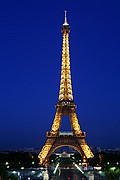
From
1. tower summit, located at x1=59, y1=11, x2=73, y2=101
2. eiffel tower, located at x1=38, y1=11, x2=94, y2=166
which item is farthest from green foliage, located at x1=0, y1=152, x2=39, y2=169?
tower summit, located at x1=59, y1=11, x2=73, y2=101

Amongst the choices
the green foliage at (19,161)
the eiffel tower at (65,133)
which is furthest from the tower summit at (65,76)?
the green foliage at (19,161)

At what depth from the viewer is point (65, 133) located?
6328cm

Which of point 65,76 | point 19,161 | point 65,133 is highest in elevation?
point 65,76

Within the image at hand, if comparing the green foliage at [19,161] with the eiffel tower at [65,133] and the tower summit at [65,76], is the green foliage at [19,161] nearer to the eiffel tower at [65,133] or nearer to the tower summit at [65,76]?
the eiffel tower at [65,133]

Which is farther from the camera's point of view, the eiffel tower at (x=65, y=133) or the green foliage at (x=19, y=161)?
the eiffel tower at (x=65, y=133)

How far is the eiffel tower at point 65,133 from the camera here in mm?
60438

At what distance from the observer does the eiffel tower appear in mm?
60438

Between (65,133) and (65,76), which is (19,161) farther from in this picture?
(65,76)

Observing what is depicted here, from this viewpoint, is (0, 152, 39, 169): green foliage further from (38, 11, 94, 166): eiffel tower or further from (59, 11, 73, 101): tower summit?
(59, 11, 73, 101): tower summit

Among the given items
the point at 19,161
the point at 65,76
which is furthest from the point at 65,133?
the point at 65,76

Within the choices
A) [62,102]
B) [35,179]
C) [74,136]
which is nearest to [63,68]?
[62,102]

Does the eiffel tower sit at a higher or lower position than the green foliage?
higher

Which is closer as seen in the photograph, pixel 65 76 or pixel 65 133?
pixel 65 76

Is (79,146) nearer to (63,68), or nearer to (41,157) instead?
(41,157)
